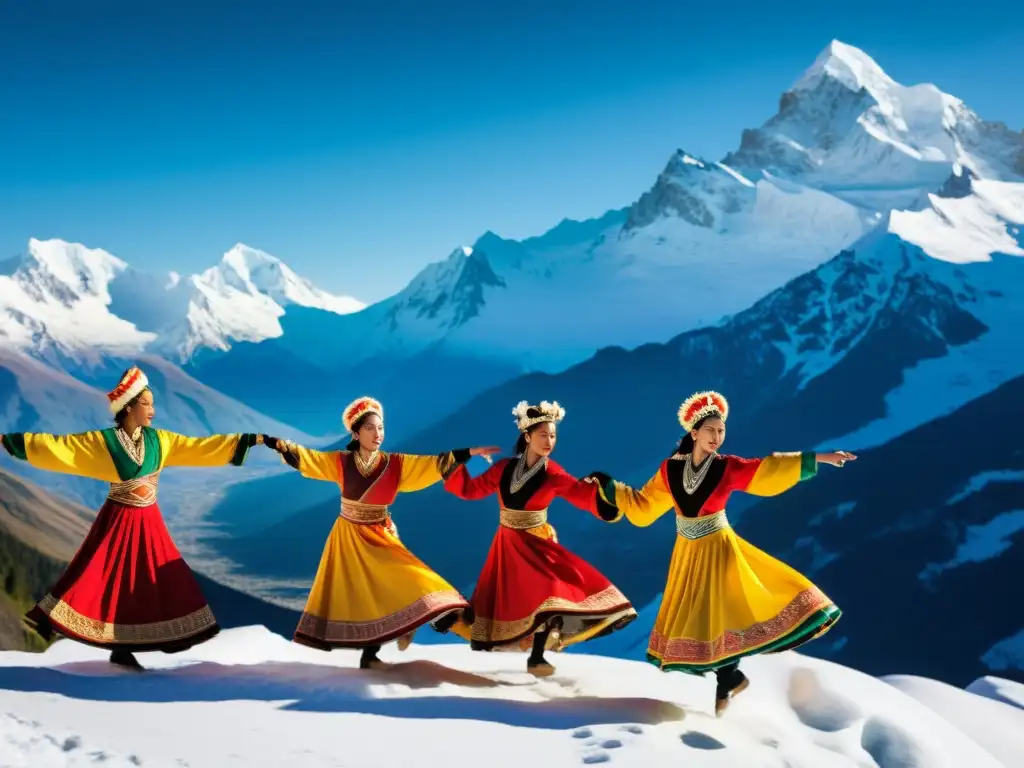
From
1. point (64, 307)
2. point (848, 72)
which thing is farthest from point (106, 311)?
point (848, 72)

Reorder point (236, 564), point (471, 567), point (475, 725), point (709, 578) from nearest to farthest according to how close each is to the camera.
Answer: point (475, 725), point (709, 578), point (471, 567), point (236, 564)

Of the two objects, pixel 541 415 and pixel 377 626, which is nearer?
pixel 377 626

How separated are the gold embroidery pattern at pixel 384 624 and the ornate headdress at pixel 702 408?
1747mm

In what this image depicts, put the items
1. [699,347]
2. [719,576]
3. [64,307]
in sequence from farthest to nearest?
[64,307] → [699,347] → [719,576]

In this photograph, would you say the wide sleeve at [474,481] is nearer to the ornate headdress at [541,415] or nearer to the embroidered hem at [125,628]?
the ornate headdress at [541,415]

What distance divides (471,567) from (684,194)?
1944 inches

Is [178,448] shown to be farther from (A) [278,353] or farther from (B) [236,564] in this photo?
(A) [278,353]

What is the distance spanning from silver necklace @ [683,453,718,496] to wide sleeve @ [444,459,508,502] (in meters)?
1.17

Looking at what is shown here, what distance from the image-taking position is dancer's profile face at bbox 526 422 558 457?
566 centimetres

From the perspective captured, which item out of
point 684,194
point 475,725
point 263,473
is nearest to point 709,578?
point 475,725

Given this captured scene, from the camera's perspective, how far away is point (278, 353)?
264ft

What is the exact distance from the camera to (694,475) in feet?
17.3

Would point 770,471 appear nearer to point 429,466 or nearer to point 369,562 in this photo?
point 429,466

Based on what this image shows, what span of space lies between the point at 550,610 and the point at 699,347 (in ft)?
185
